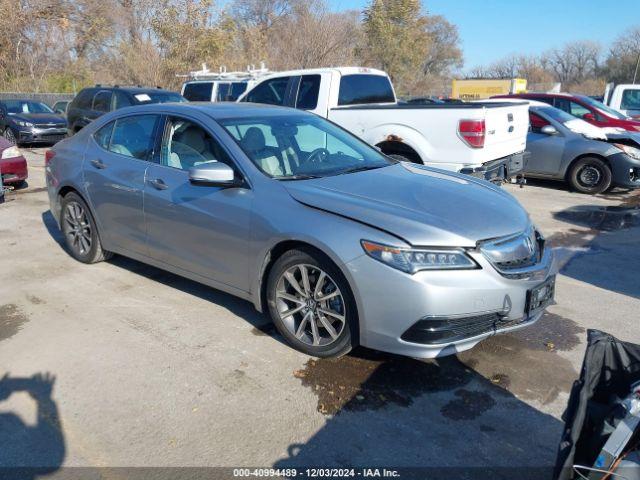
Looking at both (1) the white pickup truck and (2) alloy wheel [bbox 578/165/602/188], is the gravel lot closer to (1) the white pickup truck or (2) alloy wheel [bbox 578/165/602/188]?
(1) the white pickup truck

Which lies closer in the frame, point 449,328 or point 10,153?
point 449,328

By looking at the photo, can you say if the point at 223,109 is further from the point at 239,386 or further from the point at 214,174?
the point at 239,386

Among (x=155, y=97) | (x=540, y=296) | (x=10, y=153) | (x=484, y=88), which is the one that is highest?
(x=484, y=88)

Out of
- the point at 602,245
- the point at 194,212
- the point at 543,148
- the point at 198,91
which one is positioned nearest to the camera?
the point at 194,212

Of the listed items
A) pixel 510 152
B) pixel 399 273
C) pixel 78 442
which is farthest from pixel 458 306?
pixel 510 152

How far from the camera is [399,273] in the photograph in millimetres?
3148

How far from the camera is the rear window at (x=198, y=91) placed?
14.8 m

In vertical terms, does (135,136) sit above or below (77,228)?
above

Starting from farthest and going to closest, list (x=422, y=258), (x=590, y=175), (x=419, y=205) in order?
(x=590, y=175) < (x=419, y=205) < (x=422, y=258)

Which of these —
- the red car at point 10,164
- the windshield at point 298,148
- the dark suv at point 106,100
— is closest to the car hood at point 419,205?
the windshield at point 298,148

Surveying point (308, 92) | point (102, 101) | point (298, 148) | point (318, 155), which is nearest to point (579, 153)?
point (308, 92)

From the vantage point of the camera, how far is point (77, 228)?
5602 mm

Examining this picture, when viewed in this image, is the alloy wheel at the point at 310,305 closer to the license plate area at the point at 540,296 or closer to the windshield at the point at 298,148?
the windshield at the point at 298,148

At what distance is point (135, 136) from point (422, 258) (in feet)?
9.87
